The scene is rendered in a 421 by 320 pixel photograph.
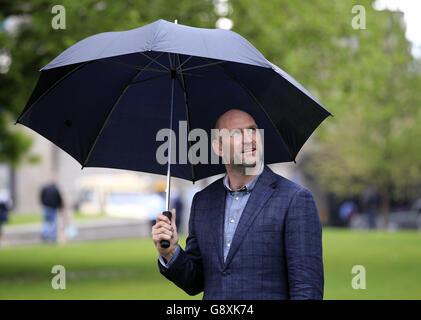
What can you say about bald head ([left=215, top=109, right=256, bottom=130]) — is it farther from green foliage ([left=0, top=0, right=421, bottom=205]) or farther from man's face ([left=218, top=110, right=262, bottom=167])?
green foliage ([left=0, top=0, right=421, bottom=205])

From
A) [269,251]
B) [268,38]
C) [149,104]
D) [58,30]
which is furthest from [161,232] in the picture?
[268,38]

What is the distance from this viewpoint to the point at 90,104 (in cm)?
492

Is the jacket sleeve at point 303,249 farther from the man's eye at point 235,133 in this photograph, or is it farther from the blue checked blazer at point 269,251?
the man's eye at point 235,133

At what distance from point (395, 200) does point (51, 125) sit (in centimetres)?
4311

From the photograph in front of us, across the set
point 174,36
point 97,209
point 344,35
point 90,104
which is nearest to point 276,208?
point 174,36

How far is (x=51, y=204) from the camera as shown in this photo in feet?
77.0

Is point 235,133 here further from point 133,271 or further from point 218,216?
point 133,271

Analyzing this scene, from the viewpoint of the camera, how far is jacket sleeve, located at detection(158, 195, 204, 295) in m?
3.93

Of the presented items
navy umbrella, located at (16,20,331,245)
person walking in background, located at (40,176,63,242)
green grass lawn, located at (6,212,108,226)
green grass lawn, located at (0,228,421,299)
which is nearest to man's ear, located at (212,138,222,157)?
navy umbrella, located at (16,20,331,245)

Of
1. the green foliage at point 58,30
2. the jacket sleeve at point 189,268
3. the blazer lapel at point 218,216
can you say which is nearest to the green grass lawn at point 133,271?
the green foliage at point 58,30

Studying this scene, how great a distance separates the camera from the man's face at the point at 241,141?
13.0ft
